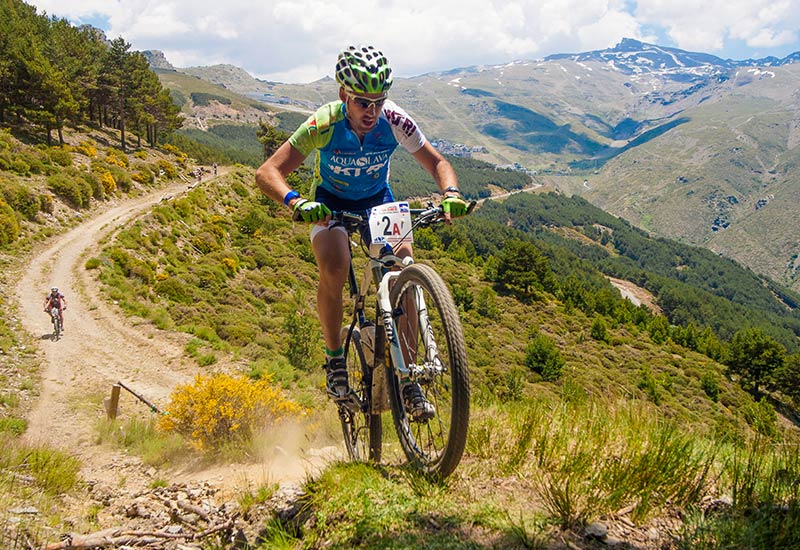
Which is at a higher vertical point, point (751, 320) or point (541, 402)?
point (541, 402)

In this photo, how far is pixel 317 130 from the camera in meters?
4.22

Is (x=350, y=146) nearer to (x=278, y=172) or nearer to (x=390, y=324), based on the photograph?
(x=278, y=172)

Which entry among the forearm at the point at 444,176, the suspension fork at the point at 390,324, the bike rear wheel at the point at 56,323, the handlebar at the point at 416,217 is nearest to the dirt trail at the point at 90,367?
the bike rear wheel at the point at 56,323

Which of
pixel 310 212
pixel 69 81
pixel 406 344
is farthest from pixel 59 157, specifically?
pixel 406 344

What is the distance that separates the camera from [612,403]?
4.58m

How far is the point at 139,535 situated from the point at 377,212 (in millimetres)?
3330

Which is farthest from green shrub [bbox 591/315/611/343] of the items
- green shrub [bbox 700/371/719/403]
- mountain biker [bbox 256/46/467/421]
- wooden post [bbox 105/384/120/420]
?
mountain biker [bbox 256/46/467/421]

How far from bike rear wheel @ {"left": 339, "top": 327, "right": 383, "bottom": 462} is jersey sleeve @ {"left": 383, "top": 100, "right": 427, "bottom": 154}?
188 cm

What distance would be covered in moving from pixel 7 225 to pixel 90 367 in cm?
1457

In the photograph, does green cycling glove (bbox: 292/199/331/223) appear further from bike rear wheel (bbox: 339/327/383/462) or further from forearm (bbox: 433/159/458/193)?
bike rear wheel (bbox: 339/327/383/462)

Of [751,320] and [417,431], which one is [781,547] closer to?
[417,431]

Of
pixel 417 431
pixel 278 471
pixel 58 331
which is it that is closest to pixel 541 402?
pixel 417 431

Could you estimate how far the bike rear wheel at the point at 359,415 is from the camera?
14.8 ft

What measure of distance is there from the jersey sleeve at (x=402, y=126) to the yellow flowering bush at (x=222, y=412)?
17.0 ft
